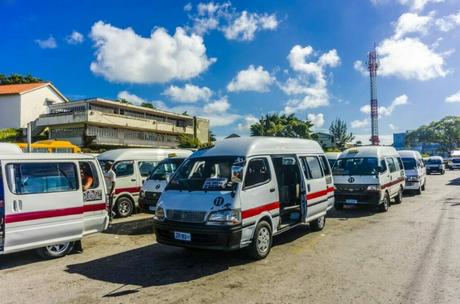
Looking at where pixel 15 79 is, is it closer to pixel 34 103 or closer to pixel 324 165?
pixel 34 103

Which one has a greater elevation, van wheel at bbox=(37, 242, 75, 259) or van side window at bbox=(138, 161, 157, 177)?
van side window at bbox=(138, 161, 157, 177)

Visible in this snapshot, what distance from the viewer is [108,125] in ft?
146

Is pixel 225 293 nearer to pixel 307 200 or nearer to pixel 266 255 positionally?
A: pixel 266 255

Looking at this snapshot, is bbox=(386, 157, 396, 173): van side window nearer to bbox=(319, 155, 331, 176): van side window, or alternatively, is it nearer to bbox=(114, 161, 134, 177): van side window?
bbox=(319, 155, 331, 176): van side window

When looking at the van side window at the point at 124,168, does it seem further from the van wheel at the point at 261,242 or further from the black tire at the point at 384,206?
the black tire at the point at 384,206

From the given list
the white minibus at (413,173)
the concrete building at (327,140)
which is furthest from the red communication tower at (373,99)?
the white minibus at (413,173)

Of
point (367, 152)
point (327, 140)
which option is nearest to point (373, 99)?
point (327, 140)

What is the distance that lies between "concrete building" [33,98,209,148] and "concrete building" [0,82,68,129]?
1.34 metres

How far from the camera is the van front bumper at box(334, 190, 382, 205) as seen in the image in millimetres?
12297

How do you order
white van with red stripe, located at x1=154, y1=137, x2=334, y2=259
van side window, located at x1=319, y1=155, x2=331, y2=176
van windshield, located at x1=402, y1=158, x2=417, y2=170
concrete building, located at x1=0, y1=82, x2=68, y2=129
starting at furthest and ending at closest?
concrete building, located at x1=0, y1=82, x2=68, y2=129 → van windshield, located at x1=402, y1=158, x2=417, y2=170 → van side window, located at x1=319, y1=155, x2=331, y2=176 → white van with red stripe, located at x1=154, y1=137, x2=334, y2=259

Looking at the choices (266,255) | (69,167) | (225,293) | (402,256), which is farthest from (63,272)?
(402,256)

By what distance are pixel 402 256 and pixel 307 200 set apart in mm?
2281

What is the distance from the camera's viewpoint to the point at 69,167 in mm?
7562

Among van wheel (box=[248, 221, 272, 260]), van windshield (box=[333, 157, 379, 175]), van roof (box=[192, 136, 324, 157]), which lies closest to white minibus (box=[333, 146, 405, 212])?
van windshield (box=[333, 157, 379, 175])
